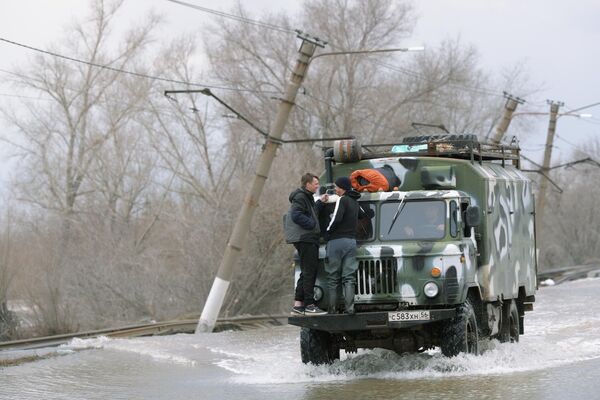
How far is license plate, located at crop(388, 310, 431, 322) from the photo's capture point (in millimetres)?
13641

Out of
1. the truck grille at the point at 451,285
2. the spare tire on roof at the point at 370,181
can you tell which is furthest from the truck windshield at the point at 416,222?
the truck grille at the point at 451,285

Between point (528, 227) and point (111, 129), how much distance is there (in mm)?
35442

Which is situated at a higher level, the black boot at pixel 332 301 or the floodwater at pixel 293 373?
the black boot at pixel 332 301

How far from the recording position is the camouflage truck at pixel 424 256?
14.0 m

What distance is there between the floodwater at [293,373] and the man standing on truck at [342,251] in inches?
43.4

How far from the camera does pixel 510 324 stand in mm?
17938

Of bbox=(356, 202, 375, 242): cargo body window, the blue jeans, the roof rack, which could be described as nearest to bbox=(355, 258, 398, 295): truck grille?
the blue jeans

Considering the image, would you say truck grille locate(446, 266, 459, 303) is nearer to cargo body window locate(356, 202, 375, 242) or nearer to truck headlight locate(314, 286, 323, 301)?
cargo body window locate(356, 202, 375, 242)

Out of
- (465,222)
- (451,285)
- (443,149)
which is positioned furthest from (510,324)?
(451,285)

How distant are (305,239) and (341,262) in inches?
22.0

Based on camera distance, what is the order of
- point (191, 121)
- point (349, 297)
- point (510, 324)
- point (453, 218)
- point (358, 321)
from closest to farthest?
point (358, 321), point (349, 297), point (453, 218), point (510, 324), point (191, 121)

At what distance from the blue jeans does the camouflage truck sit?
0.21 metres

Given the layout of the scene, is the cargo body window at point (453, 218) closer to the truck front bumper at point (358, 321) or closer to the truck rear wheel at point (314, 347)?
the truck front bumper at point (358, 321)

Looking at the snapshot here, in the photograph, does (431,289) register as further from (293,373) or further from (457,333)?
(293,373)
